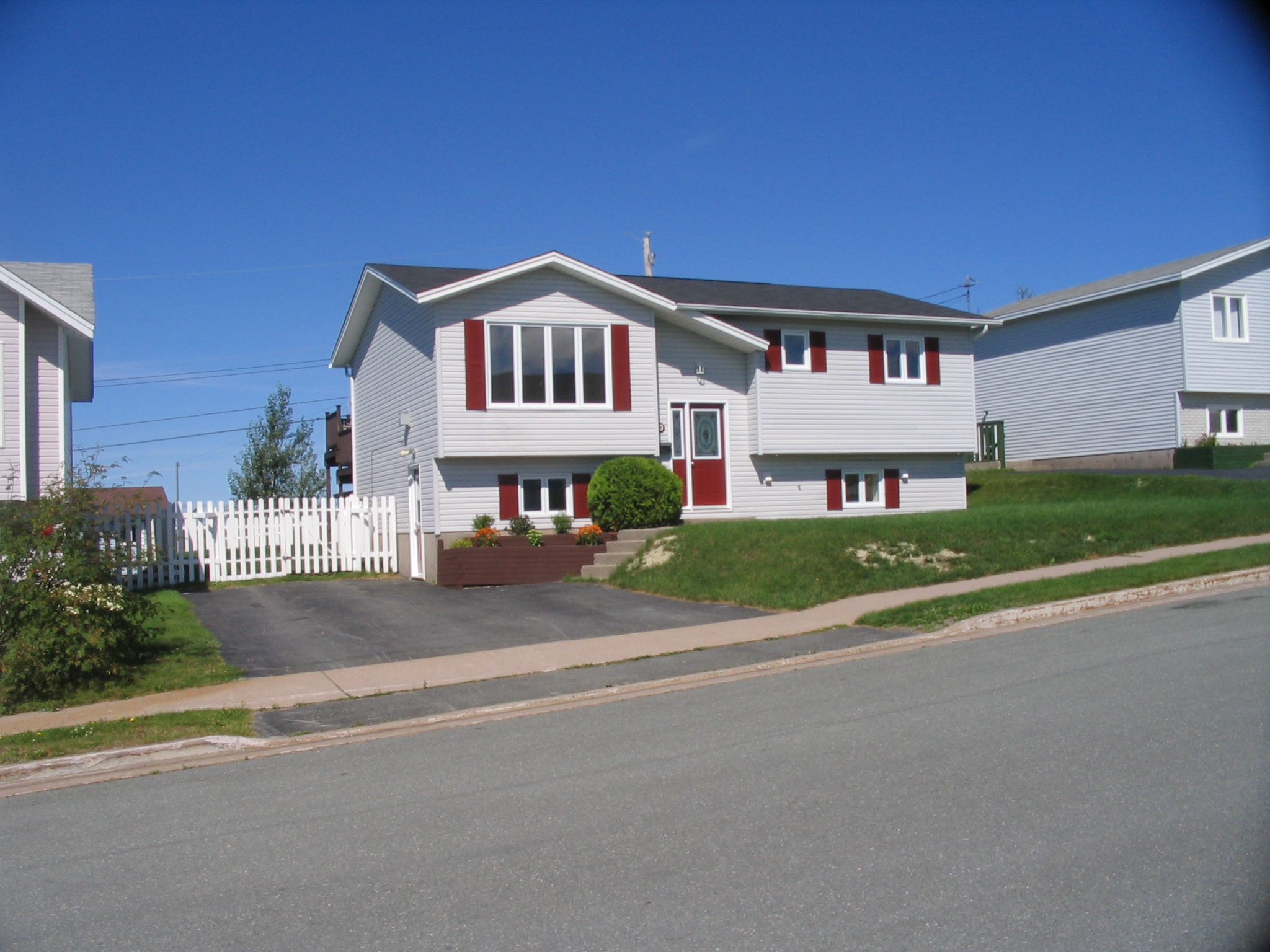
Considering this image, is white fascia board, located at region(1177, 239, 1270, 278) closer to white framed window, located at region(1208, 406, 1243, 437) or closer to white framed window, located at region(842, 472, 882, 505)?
white framed window, located at region(1208, 406, 1243, 437)

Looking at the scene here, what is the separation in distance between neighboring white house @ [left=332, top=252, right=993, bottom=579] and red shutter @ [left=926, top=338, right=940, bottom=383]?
0.06 metres

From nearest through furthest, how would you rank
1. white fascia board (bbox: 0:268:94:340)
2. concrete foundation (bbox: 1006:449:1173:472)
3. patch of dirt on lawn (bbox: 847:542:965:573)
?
patch of dirt on lawn (bbox: 847:542:965:573) < white fascia board (bbox: 0:268:94:340) < concrete foundation (bbox: 1006:449:1173:472)

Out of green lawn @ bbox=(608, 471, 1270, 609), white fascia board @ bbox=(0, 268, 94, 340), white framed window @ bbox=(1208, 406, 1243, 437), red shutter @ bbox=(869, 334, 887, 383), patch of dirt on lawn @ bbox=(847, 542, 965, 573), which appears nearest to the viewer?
green lawn @ bbox=(608, 471, 1270, 609)

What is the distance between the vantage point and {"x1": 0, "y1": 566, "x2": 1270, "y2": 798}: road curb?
8.26m

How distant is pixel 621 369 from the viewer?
22.6m

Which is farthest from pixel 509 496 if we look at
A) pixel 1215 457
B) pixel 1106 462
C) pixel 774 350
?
pixel 1106 462

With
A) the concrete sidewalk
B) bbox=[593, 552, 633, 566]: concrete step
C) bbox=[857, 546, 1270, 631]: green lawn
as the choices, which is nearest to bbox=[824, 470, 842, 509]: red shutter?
bbox=[593, 552, 633, 566]: concrete step

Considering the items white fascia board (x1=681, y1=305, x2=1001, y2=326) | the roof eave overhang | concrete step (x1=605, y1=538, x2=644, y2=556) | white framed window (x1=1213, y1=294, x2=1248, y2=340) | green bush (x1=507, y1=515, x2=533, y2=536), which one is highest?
the roof eave overhang

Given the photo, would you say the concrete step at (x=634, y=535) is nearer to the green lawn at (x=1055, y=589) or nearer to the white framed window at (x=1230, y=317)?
the green lawn at (x=1055, y=589)

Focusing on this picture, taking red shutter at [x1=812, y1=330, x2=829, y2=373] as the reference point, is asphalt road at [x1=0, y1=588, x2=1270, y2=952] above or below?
below

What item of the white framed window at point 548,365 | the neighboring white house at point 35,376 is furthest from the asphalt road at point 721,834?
the white framed window at point 548,365

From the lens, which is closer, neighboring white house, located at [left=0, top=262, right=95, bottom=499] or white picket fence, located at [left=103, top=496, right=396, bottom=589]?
neighboring white house, located at [left=0, top=262, right=95, bottom=499]

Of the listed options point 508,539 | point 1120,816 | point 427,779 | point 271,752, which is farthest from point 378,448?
point 1120,816

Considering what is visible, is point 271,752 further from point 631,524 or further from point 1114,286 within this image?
point 1114,286
